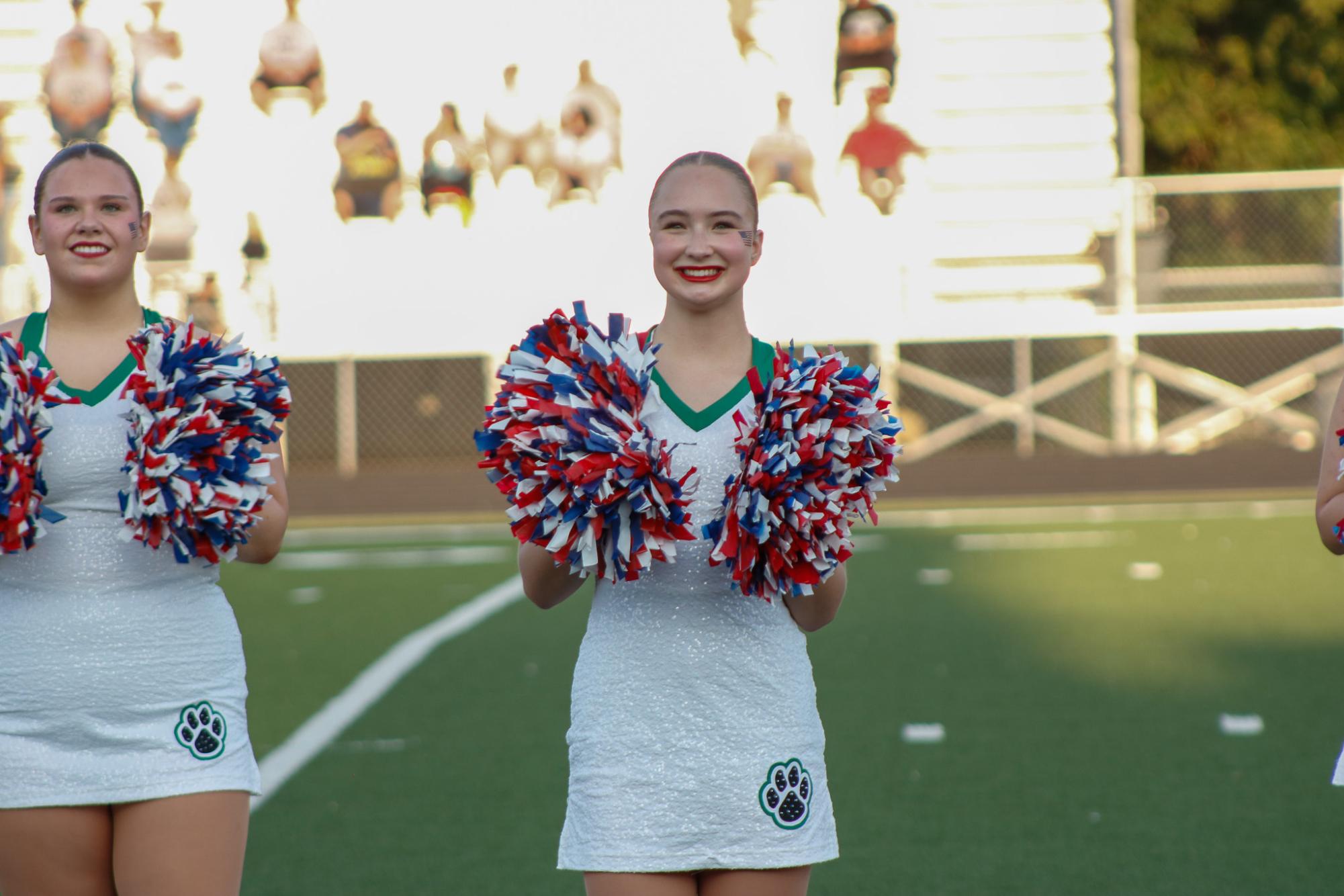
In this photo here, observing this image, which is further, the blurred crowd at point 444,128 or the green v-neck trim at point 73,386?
the blurred crowd at point 444,128

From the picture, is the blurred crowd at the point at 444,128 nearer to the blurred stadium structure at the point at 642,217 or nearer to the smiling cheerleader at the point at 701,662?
the blurred stadium structure at the point at 642,217

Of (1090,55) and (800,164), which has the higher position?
(1090,55)

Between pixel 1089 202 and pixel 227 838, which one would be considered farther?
pixel 1089 202

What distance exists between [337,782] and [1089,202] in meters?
13.3

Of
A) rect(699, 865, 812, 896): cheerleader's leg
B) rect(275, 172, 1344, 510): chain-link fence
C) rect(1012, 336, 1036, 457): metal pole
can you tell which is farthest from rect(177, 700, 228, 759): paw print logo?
rect(1012, 336, 1036, 457): metal pole

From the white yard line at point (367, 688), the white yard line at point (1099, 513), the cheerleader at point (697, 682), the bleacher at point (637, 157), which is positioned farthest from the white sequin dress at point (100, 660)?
the bleacher at point (637, 157)

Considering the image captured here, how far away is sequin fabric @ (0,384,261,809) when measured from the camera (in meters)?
2.51

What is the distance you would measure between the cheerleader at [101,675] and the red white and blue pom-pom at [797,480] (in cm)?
79

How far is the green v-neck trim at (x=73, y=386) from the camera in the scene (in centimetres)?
259

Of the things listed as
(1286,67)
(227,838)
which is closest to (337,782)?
(227,838)

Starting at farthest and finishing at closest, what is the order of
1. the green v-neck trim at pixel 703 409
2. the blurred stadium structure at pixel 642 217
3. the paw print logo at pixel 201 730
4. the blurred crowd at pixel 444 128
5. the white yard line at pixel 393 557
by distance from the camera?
the blurred crowd at pixel 444 128
the blurred stadium structure at pixel 642 217
the white yard line at pixel 393 557
the paw print logo at pixel 201 730
the green v-neck trim at pixel 703 409

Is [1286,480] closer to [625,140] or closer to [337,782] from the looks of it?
[625,140]

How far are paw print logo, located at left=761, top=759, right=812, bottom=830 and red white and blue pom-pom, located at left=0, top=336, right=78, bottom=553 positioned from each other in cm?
104

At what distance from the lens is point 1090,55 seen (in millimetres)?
17422
